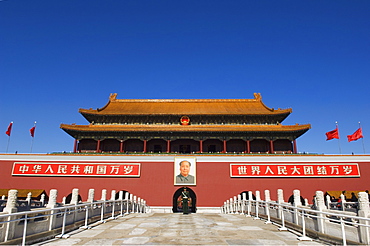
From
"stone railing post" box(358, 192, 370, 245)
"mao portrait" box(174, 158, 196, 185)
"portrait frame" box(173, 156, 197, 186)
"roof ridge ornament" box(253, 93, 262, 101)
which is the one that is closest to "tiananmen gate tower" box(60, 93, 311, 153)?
"roof ridge ornament" box(253, 93, 262, 101)

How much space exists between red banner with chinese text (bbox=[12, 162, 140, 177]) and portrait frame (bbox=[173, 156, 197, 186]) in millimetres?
3383

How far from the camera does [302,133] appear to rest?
2741 centimetres

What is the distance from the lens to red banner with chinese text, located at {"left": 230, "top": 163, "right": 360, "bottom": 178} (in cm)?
2397

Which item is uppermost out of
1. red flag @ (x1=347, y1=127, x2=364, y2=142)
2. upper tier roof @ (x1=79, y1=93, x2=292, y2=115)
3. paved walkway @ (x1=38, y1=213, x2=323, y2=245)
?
upper tier roof @ (x1=79, y1=93, x2=292, y2=115)

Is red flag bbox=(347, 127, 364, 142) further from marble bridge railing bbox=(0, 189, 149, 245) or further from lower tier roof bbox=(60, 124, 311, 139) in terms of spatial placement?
marble bridge railing bbox=(0, 189, 149, 245)

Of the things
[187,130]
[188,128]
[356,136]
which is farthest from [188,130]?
[356,136]

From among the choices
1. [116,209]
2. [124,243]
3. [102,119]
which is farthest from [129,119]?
[124,243]

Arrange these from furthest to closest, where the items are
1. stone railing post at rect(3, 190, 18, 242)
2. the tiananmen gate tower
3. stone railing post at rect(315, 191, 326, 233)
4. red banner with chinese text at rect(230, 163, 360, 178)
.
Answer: the tiananmen gate tower < red banner with chinese text at rect(230, 163, 360, 178) < stone railing post at rect(315, 191, 326, 233) < stone railing post at rect(3, 190, 18, 242)

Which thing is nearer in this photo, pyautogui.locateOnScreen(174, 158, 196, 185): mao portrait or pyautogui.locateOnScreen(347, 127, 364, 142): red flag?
pyautogui.locateOnScreen(174, 158, 196, 185): mao portrait

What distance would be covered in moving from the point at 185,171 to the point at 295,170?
9756mm

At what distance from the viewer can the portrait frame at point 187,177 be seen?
23.8 m

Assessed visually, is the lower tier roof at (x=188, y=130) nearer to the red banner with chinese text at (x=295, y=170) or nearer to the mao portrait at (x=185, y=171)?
the mao portrait at (x=185, y=171)

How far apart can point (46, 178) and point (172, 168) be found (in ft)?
36.9

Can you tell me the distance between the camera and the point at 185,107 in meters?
32.4
